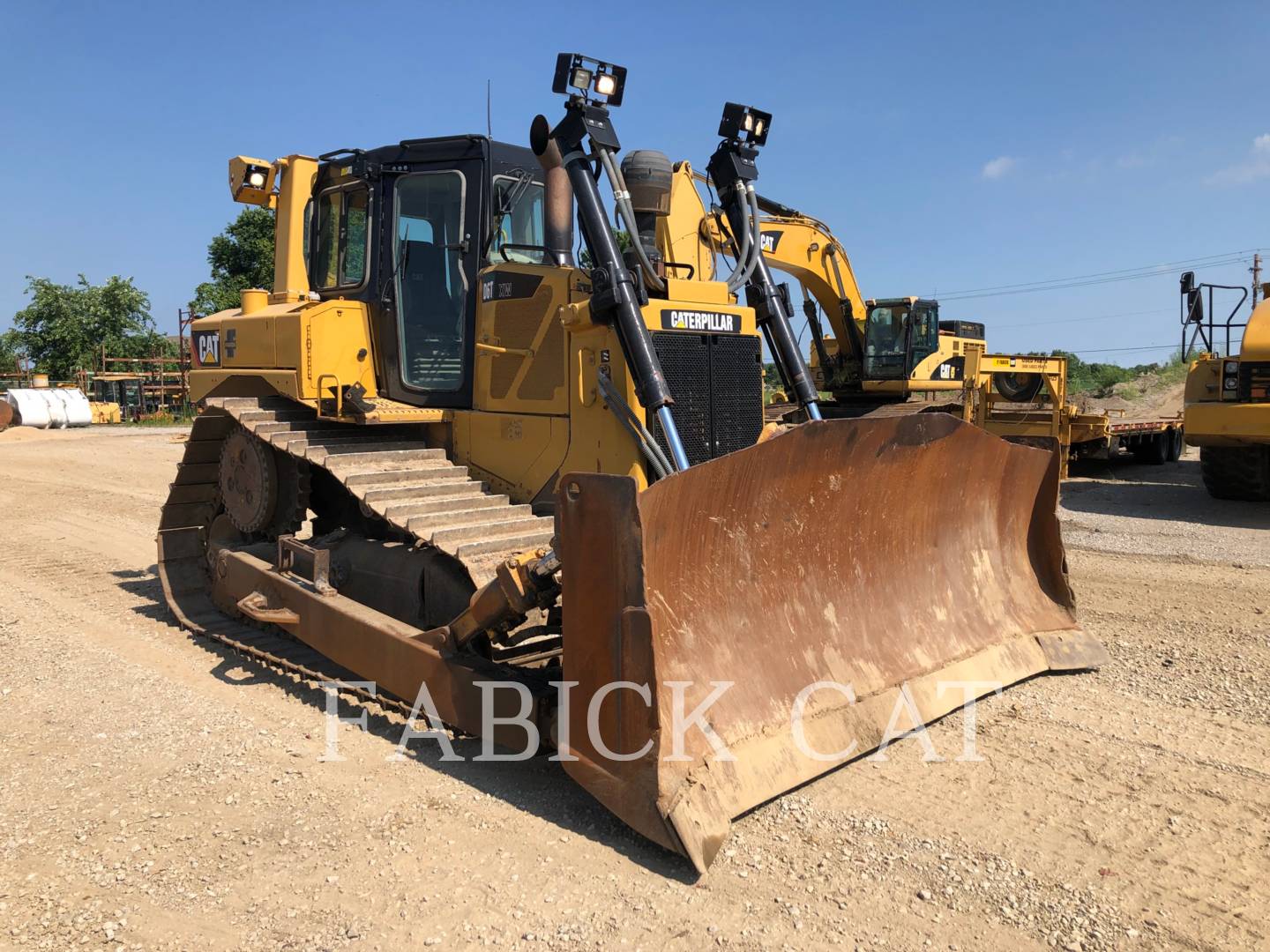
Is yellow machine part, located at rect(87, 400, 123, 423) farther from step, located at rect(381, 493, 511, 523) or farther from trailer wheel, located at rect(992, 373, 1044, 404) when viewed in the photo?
step, located at rect(381, 493, 511, 523)

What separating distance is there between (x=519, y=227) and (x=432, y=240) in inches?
20.1

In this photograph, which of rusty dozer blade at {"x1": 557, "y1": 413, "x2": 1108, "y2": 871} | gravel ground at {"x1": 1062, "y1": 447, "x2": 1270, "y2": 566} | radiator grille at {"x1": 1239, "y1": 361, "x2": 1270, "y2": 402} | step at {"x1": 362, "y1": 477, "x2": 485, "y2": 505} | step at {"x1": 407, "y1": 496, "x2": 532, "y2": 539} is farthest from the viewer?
radiator grille at {"x1": 1239, "y1": 361, "x2": 1270, "y2": 402}

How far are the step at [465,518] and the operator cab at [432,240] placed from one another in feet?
3.26

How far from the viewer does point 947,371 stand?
1518 cm

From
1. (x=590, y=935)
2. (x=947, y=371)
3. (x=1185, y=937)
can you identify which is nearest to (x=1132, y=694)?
(x=1185, y=937)

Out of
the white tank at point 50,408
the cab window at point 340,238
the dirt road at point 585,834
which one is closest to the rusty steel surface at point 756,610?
the dirt road at point 585,834

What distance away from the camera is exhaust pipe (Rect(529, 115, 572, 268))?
4801mm

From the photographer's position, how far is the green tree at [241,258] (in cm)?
3253

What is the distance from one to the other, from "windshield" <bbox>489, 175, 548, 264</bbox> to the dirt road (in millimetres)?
2583

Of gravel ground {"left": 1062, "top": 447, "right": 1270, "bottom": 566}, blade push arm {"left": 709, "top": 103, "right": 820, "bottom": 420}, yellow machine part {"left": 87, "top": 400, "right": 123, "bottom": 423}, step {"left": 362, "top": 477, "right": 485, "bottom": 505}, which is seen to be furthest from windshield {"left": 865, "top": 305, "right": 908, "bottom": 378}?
yellow machine part {"left": 87, "top": 400, "right": 123, "bottom": 423}

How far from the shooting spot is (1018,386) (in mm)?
15445

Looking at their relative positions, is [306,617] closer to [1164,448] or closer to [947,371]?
[947,371]

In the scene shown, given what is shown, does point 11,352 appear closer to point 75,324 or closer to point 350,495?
point 75,324

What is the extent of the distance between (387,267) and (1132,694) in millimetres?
4631
